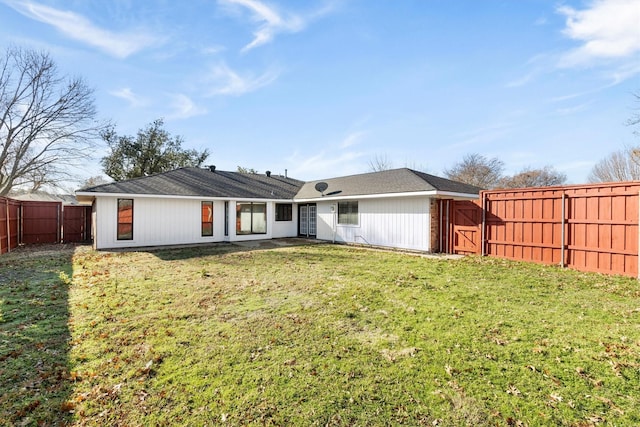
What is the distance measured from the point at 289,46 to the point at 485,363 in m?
12.0

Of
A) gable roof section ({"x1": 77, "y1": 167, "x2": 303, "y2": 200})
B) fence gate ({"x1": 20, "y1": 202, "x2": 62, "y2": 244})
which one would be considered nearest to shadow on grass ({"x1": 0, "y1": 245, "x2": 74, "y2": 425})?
gable roof section ({"x1": 77, "y1": 167, "x2": 303, "y2": 200})

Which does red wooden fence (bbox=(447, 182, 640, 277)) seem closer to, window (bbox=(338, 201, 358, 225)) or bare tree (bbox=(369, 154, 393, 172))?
window (bbox=(338, 201, 358, 225))

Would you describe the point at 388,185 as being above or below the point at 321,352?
above

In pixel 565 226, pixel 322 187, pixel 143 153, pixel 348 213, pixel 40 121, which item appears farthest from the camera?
pixel 143 153

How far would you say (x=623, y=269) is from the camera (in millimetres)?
7523

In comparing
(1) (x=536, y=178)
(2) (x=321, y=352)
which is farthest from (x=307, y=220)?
(1) (x=536, y=178)

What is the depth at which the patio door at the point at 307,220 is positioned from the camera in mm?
17422

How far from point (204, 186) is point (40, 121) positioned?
16.3 meters

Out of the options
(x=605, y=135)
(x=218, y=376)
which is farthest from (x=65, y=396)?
(x=605, y=135)

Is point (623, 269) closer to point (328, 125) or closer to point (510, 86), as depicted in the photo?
point (510, 86)

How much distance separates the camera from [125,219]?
13180 millimetres

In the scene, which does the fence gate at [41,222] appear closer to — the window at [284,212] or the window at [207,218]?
the window at [207,218]

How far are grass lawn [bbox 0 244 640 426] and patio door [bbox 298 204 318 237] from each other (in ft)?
34.3

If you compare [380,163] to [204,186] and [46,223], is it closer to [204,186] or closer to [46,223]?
[204,186]
